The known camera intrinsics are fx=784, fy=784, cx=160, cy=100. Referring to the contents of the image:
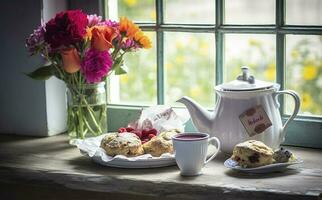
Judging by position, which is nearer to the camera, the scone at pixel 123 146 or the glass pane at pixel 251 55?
the scone at pixel 123 146

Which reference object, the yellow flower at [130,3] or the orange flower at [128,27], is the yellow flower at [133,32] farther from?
the yellow flower at [130,3]

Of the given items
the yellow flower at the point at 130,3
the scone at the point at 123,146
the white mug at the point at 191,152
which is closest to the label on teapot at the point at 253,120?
the white mug at the point at 191,152

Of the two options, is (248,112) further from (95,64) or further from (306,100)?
(95,64)

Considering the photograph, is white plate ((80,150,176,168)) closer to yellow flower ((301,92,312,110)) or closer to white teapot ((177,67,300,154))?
white teapot ((177,67,300,154))

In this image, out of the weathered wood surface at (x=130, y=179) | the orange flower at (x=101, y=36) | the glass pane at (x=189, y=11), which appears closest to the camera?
the weathered wood surface at (x=130, y=179)

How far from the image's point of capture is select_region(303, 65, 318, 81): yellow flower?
1.72 m

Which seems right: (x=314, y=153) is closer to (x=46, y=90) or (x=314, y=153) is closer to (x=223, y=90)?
(x=223, y=90)

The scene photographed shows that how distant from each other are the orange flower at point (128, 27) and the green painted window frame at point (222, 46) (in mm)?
138

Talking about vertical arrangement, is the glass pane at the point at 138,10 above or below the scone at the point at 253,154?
above

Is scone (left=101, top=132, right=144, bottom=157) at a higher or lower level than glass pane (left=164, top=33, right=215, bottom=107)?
lower

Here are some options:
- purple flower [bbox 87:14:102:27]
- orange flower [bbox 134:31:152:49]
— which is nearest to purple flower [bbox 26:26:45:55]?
purple flower [bbox 87:14:102:27]

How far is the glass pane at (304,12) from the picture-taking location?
5.50ft

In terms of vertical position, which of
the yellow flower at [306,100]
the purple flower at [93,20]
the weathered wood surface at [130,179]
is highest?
the purple flower at [93,20]

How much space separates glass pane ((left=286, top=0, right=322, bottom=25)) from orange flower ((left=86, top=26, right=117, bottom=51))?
388 mm
